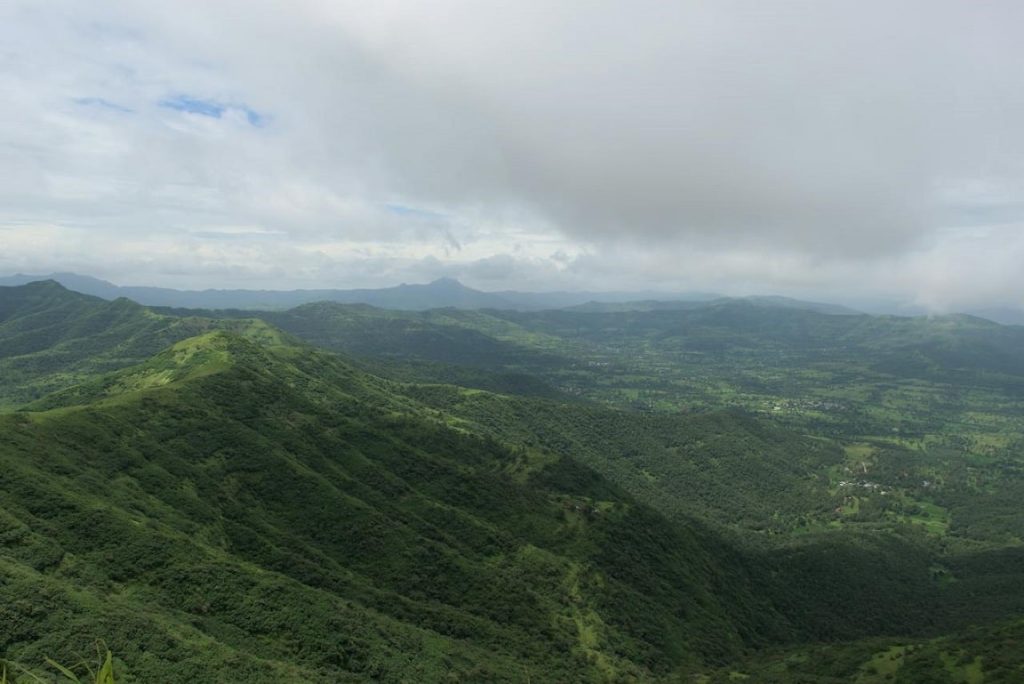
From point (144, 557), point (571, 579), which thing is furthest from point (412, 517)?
point (144, 557)

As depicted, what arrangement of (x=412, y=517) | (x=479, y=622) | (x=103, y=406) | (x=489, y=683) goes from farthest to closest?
1. (x=412, y=517)
2. (x=103, y=406)
3. (x=479, y=622)
4. (x=489, y=683)

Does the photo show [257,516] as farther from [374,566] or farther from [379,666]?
[379,666]

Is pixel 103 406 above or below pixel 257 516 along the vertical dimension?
above

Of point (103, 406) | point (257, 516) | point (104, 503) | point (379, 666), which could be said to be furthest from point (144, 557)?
A: point (103, 406)

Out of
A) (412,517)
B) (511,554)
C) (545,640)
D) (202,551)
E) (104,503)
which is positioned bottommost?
(545,640)

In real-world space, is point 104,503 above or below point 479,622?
above

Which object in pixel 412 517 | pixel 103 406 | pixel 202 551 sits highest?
pixel 103 406

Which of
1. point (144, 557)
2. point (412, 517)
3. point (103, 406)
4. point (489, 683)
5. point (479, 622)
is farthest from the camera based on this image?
point (412, 517)

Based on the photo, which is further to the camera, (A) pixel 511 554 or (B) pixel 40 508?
(A) pixel 511 554

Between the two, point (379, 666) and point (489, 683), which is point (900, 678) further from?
point (379, 666)
